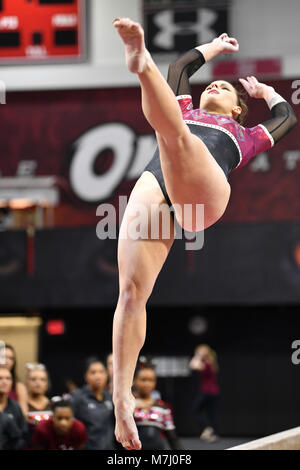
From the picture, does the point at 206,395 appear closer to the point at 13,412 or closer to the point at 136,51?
the point at 13,412

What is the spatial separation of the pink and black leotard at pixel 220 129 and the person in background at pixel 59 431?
91.4 inches

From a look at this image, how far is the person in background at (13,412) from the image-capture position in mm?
5172

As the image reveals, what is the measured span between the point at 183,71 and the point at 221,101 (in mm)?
237

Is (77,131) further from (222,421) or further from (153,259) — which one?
(153,259)

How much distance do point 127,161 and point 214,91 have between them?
9.10 metres

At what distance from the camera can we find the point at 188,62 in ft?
12.3

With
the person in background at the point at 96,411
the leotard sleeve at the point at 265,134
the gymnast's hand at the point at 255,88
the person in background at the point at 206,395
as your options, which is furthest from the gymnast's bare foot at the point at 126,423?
the person in background at the point at 206,395

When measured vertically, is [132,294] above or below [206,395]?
above

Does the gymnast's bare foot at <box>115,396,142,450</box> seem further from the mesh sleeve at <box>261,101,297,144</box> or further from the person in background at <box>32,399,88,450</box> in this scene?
the person in background at <box>32,399,88,450</box>

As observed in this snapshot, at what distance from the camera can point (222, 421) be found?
1213 centimetres

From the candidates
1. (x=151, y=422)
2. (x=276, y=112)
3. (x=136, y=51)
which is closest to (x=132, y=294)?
(x=136, y=51)

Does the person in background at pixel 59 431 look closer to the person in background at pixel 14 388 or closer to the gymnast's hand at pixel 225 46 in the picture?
the person in background at pixel 14 388
